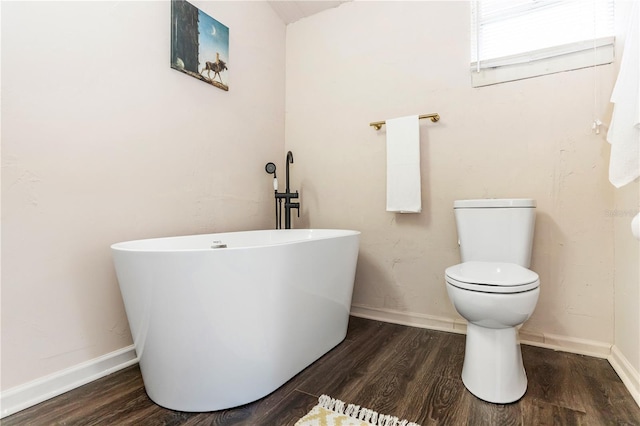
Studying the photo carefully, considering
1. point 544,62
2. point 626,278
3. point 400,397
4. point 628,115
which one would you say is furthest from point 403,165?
point 400,397

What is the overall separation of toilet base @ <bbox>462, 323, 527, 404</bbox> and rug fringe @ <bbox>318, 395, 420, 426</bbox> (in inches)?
13.6

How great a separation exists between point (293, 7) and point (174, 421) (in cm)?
258

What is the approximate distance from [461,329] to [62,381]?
190 centimetres

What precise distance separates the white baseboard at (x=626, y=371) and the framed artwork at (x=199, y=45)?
7.91 ft

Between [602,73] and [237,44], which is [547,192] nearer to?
[602,73]

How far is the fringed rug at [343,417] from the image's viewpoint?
1027mm

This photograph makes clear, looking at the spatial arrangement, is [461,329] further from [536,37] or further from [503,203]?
[536,37]

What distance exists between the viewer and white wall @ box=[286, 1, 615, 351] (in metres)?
1.57

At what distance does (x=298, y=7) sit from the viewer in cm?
235

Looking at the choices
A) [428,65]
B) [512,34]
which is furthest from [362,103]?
[512,34]

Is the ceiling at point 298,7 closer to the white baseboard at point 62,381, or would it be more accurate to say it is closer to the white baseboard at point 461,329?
the white baseboard at point 461,329

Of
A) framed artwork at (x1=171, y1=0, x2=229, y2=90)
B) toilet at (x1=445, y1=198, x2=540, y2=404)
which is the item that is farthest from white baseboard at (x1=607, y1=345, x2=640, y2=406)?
framed artwork at (x1=171, y1=0, x2=229, y2=90)

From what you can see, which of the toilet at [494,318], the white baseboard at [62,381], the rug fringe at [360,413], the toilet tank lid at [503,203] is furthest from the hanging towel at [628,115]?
the white baseboard at [62,381]

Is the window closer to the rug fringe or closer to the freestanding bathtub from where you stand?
the freestanding bathtub
